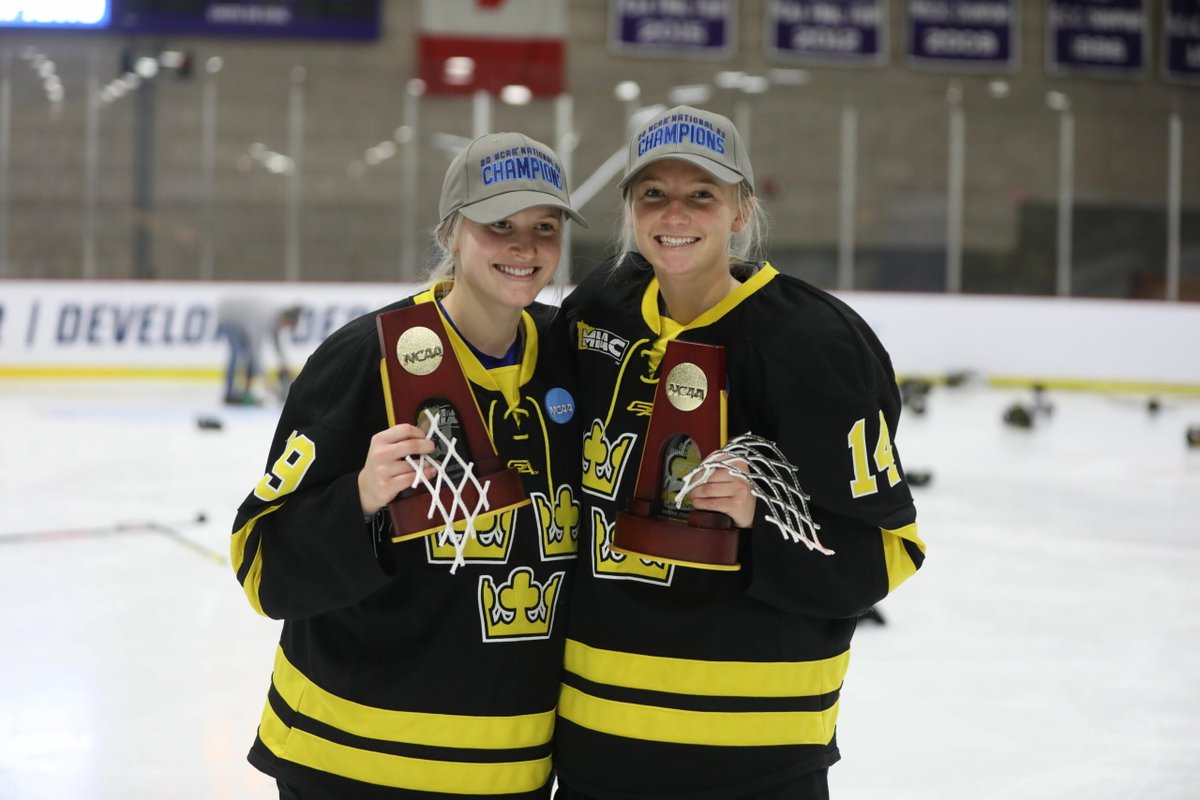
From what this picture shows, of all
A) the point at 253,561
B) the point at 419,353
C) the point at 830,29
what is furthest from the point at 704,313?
the point at 830,29

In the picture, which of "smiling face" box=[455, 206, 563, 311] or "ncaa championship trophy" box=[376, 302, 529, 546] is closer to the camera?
"ncaa championship trophy" box=[376, 302, 529, 546]

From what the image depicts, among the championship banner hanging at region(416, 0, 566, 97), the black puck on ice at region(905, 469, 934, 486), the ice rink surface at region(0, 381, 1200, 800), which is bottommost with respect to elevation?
the ice rink surface at region(0, 381, 1200, 800)

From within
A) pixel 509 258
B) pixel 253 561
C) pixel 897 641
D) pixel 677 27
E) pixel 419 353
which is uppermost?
pixel 677 27

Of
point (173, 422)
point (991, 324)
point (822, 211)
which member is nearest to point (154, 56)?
point (173, 422)

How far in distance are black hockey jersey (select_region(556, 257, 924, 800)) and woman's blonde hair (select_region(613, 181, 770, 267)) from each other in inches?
3.5

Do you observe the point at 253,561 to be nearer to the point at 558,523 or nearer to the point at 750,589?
the point at 558,523

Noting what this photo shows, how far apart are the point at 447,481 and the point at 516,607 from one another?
0.22 metres

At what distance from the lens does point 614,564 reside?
1.31 meters

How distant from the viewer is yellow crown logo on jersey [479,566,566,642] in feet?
4.28

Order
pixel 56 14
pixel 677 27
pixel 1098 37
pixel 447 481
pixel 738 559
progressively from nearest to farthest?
pixel 447 481
pixel 738 559
pixel 56 14
pixel 677 27
pixel 1098 37

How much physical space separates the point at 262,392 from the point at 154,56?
358 centimetres

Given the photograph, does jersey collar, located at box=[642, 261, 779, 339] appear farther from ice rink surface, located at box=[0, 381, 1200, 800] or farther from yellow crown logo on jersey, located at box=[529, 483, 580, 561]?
ice rink surface, located at box=[0, 381, 1200, 800]

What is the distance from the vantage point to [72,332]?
9.36 metres

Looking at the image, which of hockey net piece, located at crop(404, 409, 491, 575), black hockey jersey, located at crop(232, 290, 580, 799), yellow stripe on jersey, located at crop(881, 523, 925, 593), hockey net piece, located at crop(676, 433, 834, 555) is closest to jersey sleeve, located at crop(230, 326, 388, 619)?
black hockey jersey, located at crop(232, 290, 580, 799)
